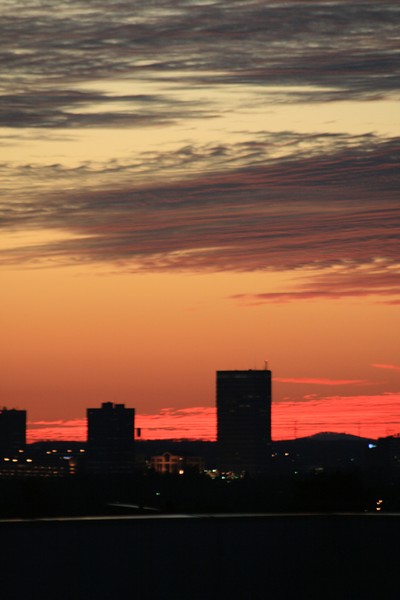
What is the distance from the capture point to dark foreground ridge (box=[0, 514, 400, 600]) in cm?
1909

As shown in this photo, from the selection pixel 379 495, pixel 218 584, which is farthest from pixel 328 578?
pixel 379 495

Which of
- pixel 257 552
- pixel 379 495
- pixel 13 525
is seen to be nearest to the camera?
pixel 13 525

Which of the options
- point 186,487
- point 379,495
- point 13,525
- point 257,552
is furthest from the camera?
point 186,487

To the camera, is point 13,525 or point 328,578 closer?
point 13,525

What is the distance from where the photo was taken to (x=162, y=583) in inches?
777

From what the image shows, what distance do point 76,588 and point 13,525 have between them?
1.37 metres

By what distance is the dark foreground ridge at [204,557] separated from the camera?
752 inches

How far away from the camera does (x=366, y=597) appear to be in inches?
819

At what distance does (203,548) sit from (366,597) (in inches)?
115

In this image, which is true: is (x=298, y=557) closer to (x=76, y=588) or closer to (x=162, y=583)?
(x=162, y=583)

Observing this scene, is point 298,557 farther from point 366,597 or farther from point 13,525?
point 13,525

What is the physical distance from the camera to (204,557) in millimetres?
20016

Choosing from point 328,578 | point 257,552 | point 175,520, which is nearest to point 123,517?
point 175,520

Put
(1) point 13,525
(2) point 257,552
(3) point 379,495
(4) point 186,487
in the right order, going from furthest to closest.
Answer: (4) point 186,487 → (3) point 379,495 → (2) point 257,552 → (1) point 13,525
